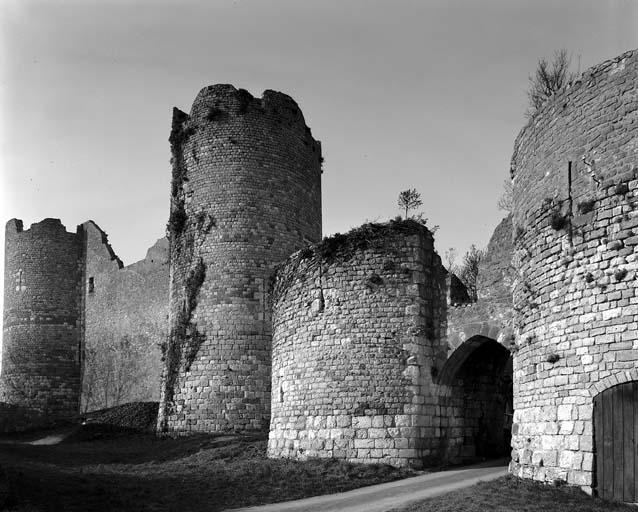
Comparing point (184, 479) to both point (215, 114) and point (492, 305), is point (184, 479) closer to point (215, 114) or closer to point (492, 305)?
point (492, 305)

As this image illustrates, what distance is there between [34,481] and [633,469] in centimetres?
929

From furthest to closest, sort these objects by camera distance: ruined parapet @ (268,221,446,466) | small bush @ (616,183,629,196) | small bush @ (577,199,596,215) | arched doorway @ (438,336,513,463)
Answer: arched doorway @ (438,336,513,463), ruined parapet @ (268,221,446,466), small bush @ (577,199,596,215), small bush @ (616,183,629,196)

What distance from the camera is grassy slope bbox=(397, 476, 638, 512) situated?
10.0m

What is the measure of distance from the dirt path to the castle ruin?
102 cm

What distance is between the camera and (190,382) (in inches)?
898

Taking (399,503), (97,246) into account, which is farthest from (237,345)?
(97,246)

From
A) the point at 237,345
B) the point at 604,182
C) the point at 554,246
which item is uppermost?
the point at 604,182

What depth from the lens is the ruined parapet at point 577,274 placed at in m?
10.5

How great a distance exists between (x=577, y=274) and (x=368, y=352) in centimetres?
566

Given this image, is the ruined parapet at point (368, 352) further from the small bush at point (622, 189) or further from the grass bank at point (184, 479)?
the small bush at point (622, 189)

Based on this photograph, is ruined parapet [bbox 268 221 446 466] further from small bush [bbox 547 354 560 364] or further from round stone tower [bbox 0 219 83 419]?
round stone tower [bbox 0 219 83 419]

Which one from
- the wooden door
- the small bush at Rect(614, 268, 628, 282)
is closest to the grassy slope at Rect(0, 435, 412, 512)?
the wooden door

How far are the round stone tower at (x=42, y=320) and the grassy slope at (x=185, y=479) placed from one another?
17.9 m

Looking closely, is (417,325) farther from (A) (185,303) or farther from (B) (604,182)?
(A) (185,303)
